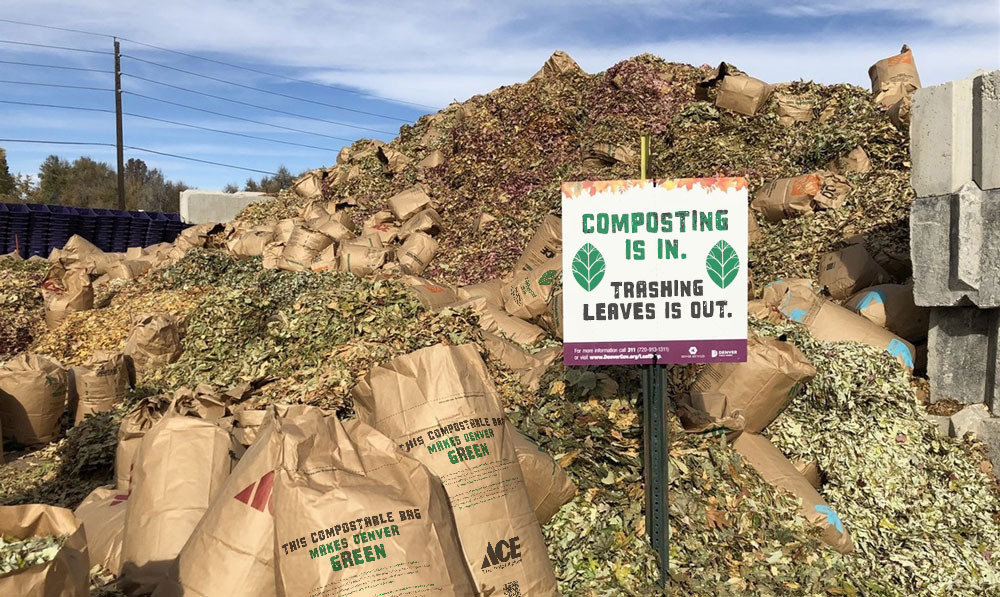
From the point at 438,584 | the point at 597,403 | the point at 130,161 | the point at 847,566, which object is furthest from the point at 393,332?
the point at 130,161

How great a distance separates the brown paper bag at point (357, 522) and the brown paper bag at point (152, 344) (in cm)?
398

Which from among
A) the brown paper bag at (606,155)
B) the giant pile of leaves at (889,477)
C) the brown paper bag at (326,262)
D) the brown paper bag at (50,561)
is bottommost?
the giant pile of leaves at (889,477)

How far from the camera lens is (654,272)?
300 cm

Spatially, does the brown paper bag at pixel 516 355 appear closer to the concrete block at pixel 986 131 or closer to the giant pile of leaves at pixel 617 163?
the giant pile of leaves at pixel 617 163

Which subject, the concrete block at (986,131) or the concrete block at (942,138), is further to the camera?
the concrete block at (942,138)

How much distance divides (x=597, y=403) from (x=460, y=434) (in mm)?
1170

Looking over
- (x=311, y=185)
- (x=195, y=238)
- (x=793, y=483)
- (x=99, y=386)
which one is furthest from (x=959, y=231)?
(x=311, y=185)

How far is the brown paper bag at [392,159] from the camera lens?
10.7 meters

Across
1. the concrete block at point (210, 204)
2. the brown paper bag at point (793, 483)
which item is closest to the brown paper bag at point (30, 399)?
the brown paper bag at point (793, 483)

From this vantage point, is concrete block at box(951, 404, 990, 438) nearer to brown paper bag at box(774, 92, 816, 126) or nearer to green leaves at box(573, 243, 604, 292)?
green leaves at box(573, 243, 604, 292)

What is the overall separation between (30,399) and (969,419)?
19.9 ft

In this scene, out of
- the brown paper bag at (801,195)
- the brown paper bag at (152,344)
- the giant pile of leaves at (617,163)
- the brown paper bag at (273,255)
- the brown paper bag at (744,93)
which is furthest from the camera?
the brown paper bag at (744,93)

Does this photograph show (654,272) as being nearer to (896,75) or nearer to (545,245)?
(545,245)

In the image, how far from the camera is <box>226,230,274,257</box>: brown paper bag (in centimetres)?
877
